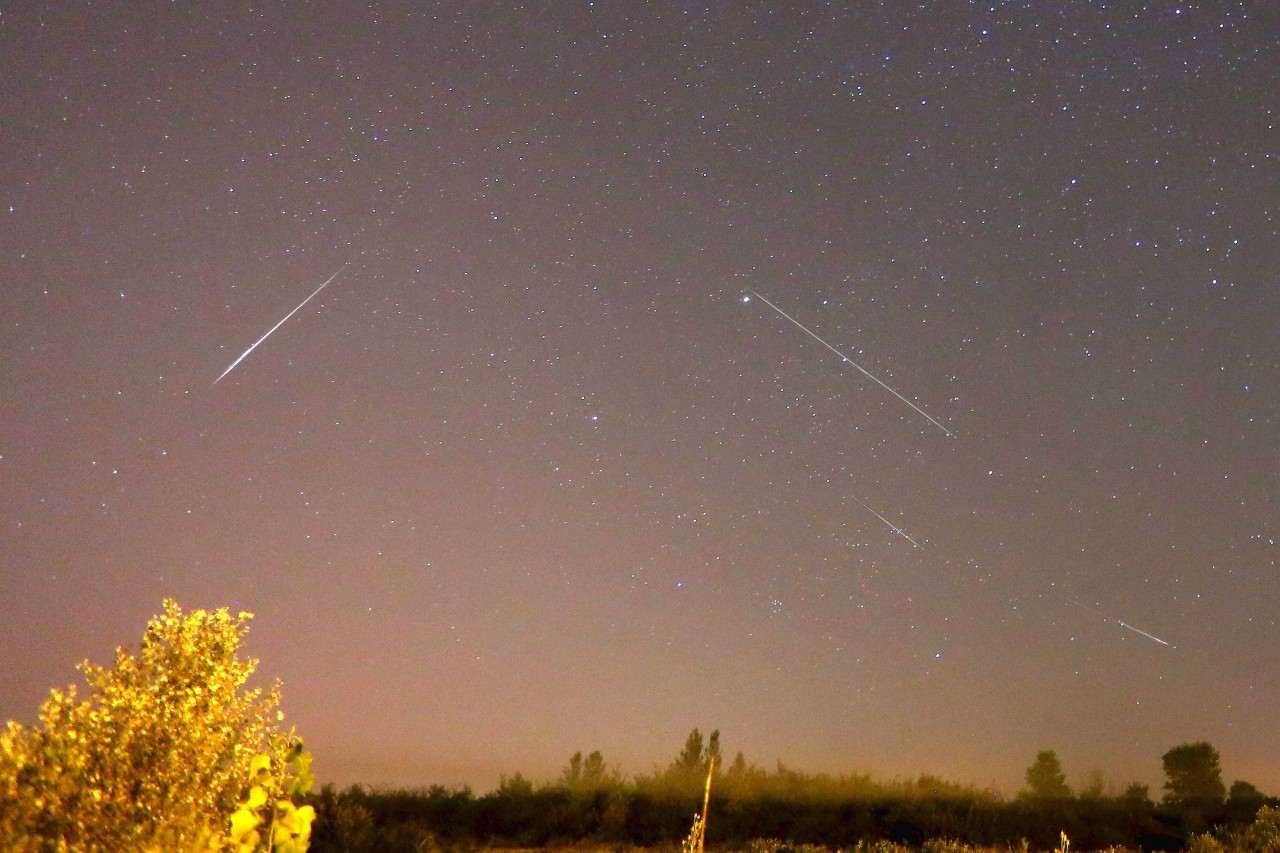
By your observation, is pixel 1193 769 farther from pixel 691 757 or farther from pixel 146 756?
pixel 146 756

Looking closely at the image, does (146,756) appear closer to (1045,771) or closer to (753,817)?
(753,817)

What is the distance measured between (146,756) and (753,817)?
673 inches

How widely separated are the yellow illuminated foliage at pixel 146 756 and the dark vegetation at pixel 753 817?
8.97 m

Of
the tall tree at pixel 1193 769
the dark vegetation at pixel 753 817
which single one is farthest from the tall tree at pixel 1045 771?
the dark vegetation at pixel 753 817

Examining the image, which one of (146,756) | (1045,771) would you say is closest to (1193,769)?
(1045,771)

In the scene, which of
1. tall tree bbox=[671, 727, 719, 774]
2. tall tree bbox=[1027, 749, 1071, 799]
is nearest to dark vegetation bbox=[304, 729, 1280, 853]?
tall tree bbox=[671, 727, 719, 774]

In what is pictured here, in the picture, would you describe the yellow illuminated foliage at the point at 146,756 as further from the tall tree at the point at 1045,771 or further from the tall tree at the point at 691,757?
the tall tree at the point at 1045,771

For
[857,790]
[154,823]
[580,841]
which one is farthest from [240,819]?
[857,790]

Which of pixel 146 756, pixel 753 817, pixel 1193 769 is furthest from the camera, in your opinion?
pixel 1193 769

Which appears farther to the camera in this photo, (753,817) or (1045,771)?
(1045,771)

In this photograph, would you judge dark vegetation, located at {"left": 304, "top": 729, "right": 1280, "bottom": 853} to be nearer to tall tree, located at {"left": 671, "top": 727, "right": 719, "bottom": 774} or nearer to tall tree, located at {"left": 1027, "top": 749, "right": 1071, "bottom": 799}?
tall tree, located at {"left": 671, "top": 727, "right": 719, "bottom": 774}

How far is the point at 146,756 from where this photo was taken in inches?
350

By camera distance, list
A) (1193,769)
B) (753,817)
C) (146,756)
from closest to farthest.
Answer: (146,756) → (753,817) → (1193,769)

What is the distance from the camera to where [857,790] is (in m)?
27.5
